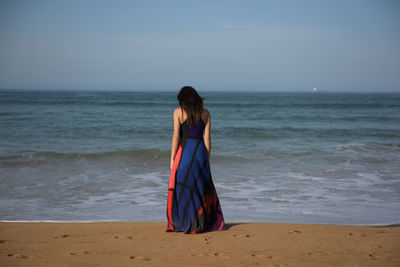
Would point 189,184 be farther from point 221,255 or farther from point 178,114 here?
point 221,255

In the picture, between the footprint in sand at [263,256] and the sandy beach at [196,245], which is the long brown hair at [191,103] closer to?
the sandy beach at [196,245]

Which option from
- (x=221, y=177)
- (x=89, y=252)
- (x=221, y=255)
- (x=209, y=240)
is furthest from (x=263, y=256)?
(x=221, y=177)

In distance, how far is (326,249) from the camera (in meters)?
3.45

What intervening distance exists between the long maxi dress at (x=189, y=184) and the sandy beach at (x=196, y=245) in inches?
5.8

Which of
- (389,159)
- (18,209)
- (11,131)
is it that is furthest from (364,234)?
(11,131)

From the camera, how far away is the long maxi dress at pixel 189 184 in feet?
12.8

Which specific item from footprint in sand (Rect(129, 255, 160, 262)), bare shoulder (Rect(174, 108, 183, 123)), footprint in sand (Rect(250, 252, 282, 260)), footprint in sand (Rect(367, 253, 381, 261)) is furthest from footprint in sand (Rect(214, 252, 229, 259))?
bare shoulder (Rect(174, 108, 183, 123))

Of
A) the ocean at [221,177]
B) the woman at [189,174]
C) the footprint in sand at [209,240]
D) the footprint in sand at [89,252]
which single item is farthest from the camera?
the ocean at [221,177]

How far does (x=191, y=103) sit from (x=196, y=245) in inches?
57.0

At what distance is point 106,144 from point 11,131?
4.74 m

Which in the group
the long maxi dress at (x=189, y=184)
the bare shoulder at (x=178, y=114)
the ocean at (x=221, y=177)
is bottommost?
the ocean at (x=221, y=177)

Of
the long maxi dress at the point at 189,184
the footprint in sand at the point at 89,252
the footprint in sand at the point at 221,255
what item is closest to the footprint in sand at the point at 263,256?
the footprint in sand at the point at 221,255

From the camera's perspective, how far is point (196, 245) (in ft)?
11.6

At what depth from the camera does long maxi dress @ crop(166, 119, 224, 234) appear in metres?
3.92
